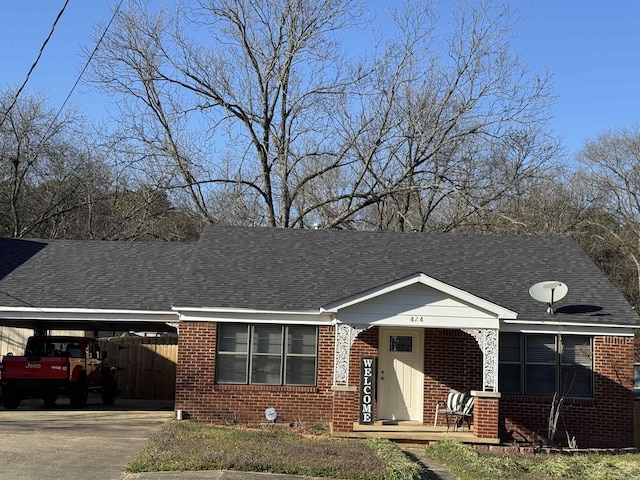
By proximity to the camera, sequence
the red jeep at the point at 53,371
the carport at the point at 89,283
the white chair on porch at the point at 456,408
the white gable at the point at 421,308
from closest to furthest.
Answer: the white gable at the point at 421,308 → the white chair on porch at the point at 456,408 → the carport at the point at 89,283 → the red jeep at the point at 53,371

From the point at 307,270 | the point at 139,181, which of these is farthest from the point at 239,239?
the point at 139,181

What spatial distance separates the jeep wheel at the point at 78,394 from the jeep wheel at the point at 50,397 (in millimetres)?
453

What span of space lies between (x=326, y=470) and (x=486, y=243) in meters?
12.3

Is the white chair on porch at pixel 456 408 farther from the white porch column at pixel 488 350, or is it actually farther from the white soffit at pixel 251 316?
the white soffit at pixel 251 316

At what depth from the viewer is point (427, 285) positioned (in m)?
17.2

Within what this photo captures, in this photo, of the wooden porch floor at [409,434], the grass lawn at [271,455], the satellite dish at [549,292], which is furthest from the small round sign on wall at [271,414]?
the satellite dish at [549,292]

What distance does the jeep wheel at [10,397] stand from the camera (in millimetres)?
20391

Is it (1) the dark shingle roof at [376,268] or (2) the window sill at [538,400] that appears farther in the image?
(1) the dark shingle roof at [376,268]

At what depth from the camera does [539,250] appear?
22484 millimetres

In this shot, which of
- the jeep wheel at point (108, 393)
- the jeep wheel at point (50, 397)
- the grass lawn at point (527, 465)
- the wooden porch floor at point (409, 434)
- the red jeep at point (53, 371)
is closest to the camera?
the grass lawn at point (527, 465)

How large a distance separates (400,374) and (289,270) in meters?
3.77

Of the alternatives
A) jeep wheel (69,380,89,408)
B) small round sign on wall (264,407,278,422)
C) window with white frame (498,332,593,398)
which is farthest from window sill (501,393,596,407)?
jeep wheel (69,380,89,408)

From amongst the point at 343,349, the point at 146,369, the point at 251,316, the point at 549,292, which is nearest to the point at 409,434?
the point at 343,349

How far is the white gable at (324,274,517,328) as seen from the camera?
1712cm
